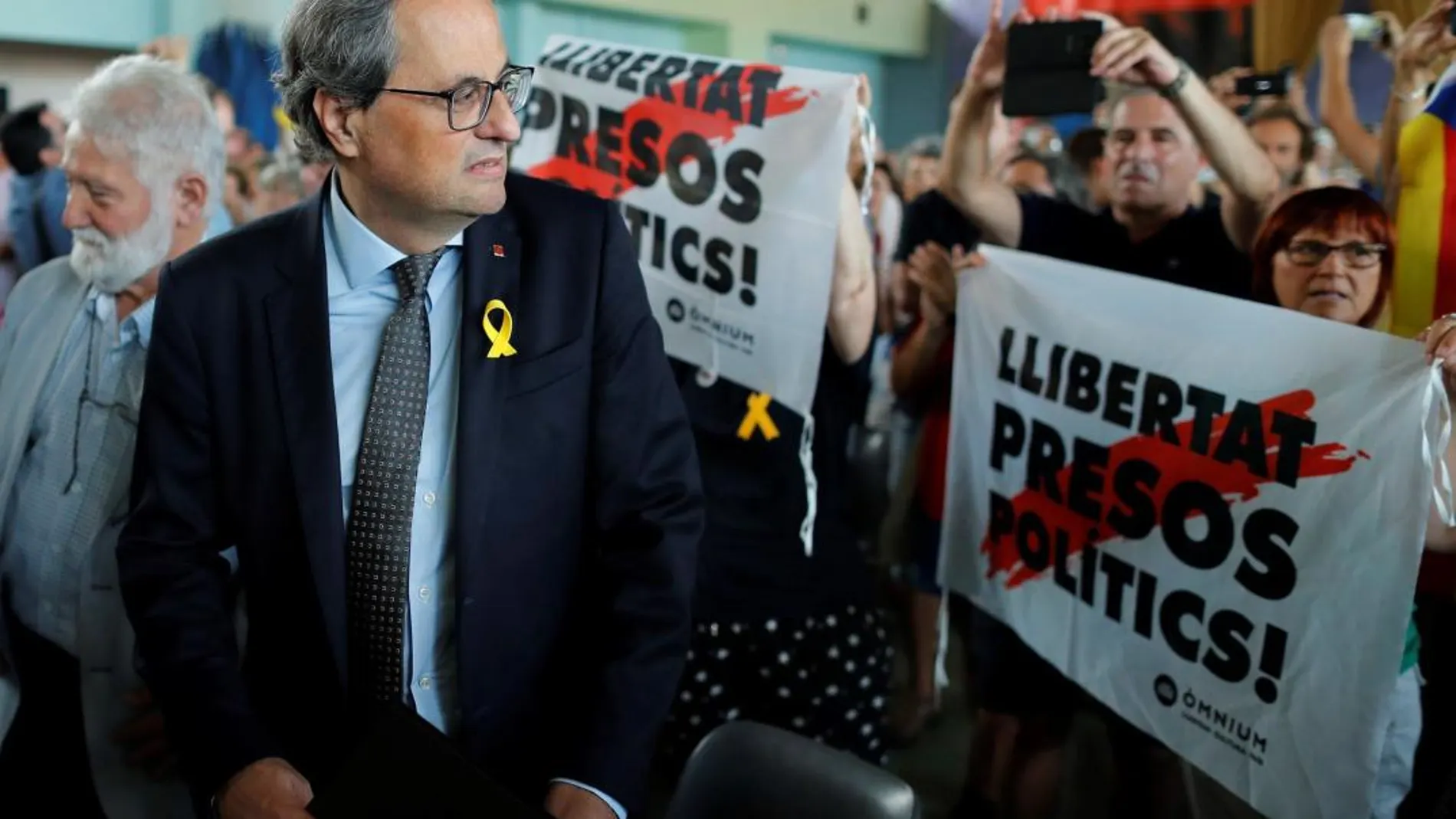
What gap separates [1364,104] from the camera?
5105 millimetres

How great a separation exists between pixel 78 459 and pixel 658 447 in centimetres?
102

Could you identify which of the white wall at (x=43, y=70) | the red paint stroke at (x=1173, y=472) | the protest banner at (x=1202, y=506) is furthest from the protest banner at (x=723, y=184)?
the white wall at (x=43, y=70)

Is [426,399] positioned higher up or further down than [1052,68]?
further down

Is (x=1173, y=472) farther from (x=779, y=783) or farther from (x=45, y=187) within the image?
(x=45, y=187)

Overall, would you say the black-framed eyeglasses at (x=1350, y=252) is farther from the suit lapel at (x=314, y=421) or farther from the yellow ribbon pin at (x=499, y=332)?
the suit lapel at (x=314, y=421)

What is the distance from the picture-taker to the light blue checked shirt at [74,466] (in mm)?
2031

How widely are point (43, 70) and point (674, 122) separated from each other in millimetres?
9174

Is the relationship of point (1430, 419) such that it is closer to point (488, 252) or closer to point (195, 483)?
point (488, 252)

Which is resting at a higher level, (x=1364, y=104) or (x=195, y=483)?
(x=1364, y=104)

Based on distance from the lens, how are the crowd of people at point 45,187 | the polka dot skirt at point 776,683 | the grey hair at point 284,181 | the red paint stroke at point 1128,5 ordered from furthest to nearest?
1. the grey hair at point 284,181
2. the crowd of people at point 45,187
3. the red paint stroke at point 1128,5
4. the polka dot skirt at point 776,683

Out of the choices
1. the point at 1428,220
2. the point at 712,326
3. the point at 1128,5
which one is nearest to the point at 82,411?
the point at 712,326

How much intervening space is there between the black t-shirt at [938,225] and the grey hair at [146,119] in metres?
1.72

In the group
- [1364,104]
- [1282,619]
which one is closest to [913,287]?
[1282,619]

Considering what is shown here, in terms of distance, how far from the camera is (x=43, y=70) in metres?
10.0
